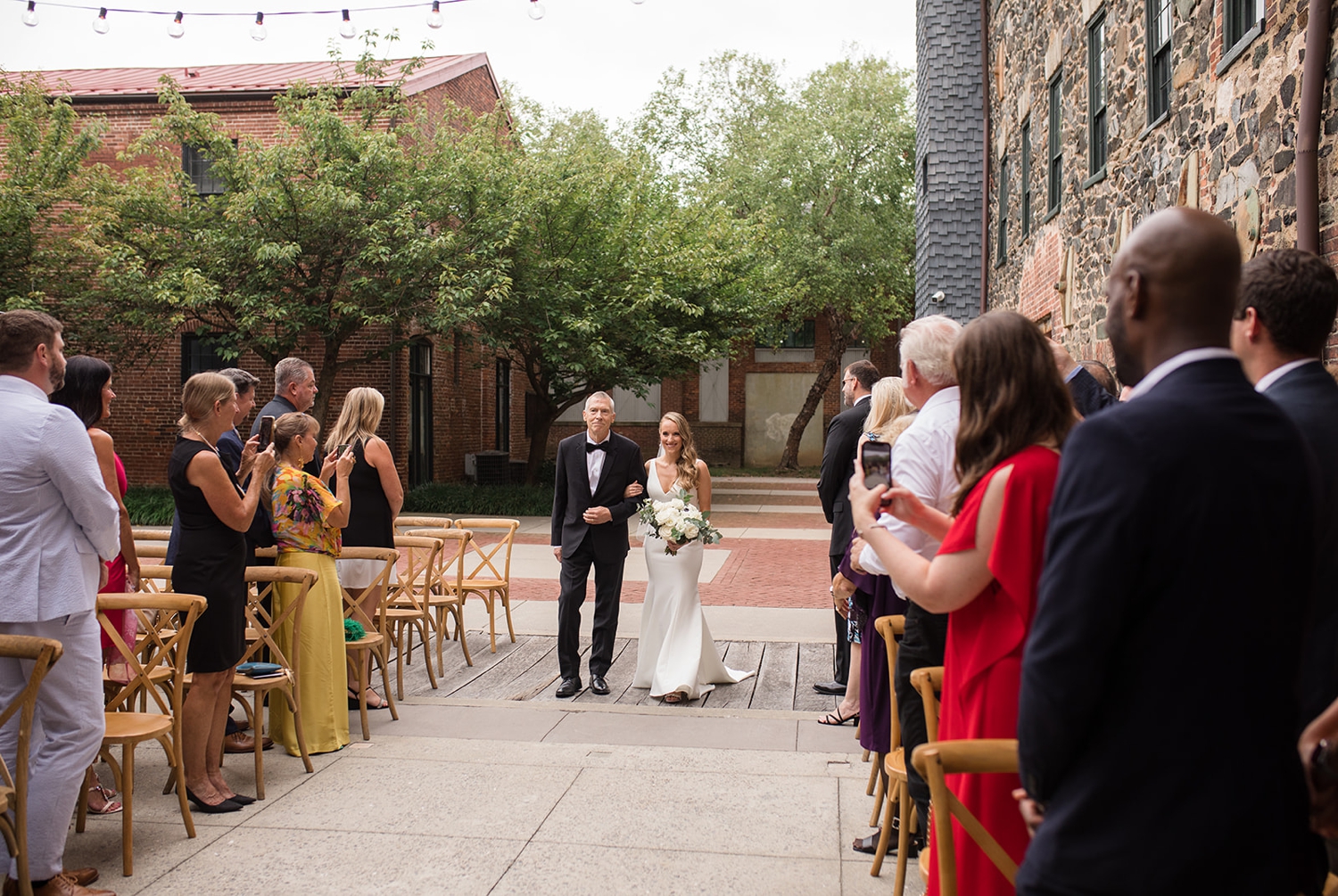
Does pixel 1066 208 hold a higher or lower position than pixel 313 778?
higher

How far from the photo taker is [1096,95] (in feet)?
34.3

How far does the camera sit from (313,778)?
203 inches

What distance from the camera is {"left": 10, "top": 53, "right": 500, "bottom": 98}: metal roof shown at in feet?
69.6

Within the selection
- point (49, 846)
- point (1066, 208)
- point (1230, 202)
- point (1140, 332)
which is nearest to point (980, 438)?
point (1140, 332)

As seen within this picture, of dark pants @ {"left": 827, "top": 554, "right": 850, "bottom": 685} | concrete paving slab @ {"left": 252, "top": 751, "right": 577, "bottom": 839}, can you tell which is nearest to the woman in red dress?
concrete paving slab @ {"left": 252, "top": 751, "right": 577, "bottom": 839}

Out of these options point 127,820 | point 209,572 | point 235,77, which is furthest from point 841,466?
point 235,77

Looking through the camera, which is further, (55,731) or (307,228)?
(307,228)

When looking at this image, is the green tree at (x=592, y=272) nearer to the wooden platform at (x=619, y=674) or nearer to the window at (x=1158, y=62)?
the wooden platform at (x=619, y=674)

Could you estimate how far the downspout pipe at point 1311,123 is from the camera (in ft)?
17.6

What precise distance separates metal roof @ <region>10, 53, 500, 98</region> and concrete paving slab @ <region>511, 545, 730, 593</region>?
34.8ft

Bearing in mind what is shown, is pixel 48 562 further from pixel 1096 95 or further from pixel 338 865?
pixel 1096 95

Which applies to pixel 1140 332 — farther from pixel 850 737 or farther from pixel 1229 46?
pixel 1229 46

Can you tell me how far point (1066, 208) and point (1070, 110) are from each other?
1102 mm

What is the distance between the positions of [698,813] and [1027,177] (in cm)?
1128
